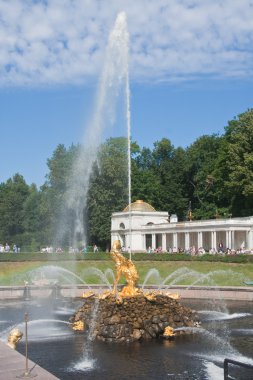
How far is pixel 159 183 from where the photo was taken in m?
91.6

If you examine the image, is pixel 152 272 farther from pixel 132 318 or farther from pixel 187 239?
pixel 132 318

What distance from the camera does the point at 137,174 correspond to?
86750 millimetres

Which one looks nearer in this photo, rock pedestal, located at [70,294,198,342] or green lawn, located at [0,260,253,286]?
rock pedestal, located at [70,294,198,342]

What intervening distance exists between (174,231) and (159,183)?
2169cm

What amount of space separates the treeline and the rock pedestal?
44.4 meters

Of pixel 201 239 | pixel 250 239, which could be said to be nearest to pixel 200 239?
pixel 201 239

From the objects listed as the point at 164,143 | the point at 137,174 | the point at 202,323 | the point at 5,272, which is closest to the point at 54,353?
the point at 202,323

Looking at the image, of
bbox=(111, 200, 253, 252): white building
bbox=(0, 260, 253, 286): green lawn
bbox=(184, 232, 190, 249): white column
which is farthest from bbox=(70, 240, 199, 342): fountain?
bbox=(184, 232, 190, 249): white column

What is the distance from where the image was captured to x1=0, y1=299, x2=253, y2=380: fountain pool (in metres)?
15.8

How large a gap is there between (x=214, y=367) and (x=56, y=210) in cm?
6099

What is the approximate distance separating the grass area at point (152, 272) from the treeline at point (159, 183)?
1754cm

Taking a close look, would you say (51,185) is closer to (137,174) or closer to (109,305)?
(137,174)

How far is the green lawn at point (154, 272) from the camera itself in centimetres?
4275

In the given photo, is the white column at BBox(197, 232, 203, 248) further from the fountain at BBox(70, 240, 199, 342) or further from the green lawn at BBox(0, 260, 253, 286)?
the fountain at BBox(70, 240, 199, 342)
